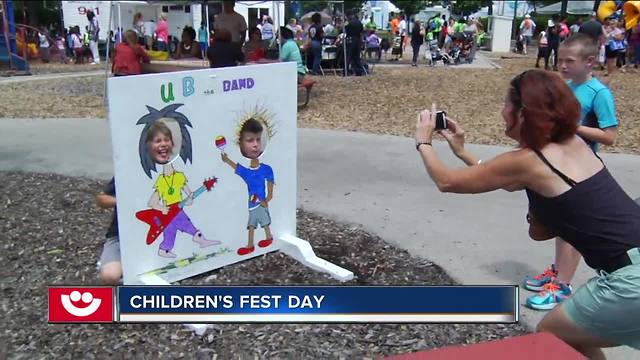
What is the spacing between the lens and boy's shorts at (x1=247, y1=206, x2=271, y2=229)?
417 cm

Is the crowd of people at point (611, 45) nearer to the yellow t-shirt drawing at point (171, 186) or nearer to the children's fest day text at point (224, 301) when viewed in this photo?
the yellow t-shirt drawing at point (171, 186)

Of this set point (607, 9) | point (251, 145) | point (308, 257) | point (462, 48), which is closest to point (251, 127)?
point (251, 145)

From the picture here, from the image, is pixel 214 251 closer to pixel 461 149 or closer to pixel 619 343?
pixel 461 149

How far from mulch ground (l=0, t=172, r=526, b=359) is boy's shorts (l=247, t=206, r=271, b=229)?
0.28 meters

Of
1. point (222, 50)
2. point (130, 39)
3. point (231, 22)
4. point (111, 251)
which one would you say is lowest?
point (111, 251)

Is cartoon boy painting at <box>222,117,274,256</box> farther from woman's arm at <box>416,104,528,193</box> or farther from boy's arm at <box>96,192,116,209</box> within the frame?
woman's arm at <box>416,104,528,193</box>

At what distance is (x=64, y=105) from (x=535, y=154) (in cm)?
1080

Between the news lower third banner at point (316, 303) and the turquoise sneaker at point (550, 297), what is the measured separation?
2.53 ft

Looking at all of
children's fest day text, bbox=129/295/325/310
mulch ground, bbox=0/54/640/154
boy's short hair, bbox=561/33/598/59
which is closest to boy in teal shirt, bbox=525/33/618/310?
boy's short hair, bbox=561/33/598/59

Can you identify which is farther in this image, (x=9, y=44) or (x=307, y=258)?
(x=9, y=44)

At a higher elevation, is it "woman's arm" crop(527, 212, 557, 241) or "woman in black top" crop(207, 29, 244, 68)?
"woman in black top" crop(207, 29, 244, 68)

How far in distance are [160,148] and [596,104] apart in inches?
97.7

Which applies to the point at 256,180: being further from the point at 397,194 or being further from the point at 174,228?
the point at 397,194

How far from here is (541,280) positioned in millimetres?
4023
